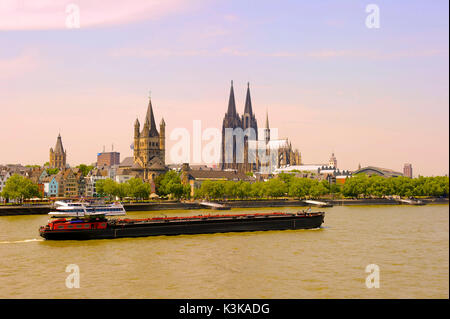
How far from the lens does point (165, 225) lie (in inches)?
2108

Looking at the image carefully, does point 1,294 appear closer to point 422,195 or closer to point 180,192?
point 180,192

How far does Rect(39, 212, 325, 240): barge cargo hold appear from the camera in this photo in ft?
159

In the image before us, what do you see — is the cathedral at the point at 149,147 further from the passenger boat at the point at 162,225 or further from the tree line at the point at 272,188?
the passenger boat at the point at 162,225

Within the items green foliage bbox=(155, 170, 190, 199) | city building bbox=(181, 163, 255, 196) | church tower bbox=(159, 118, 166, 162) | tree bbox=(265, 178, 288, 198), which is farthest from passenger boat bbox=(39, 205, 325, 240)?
church tower bbox=(159, 118, 166, 162)

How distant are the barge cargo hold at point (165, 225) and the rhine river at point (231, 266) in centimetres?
178

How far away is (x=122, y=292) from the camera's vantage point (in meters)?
25.9

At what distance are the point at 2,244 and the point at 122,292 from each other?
71.2ft

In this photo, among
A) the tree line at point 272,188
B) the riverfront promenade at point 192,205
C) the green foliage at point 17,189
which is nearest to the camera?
the riverfront promenade at point 192,205

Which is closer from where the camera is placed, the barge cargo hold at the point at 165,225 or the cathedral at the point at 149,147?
the barge cargo hold at the point at 165,225

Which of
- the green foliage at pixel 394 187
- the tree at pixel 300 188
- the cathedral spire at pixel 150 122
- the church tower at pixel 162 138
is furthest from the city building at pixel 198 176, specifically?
the green foliage at pixel 394 187

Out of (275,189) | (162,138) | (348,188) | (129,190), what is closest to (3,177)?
(129,190)

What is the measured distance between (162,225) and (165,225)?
336 millimetres

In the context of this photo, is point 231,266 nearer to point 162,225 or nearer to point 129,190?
point 162,225

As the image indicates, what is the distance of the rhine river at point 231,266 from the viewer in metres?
26.0
